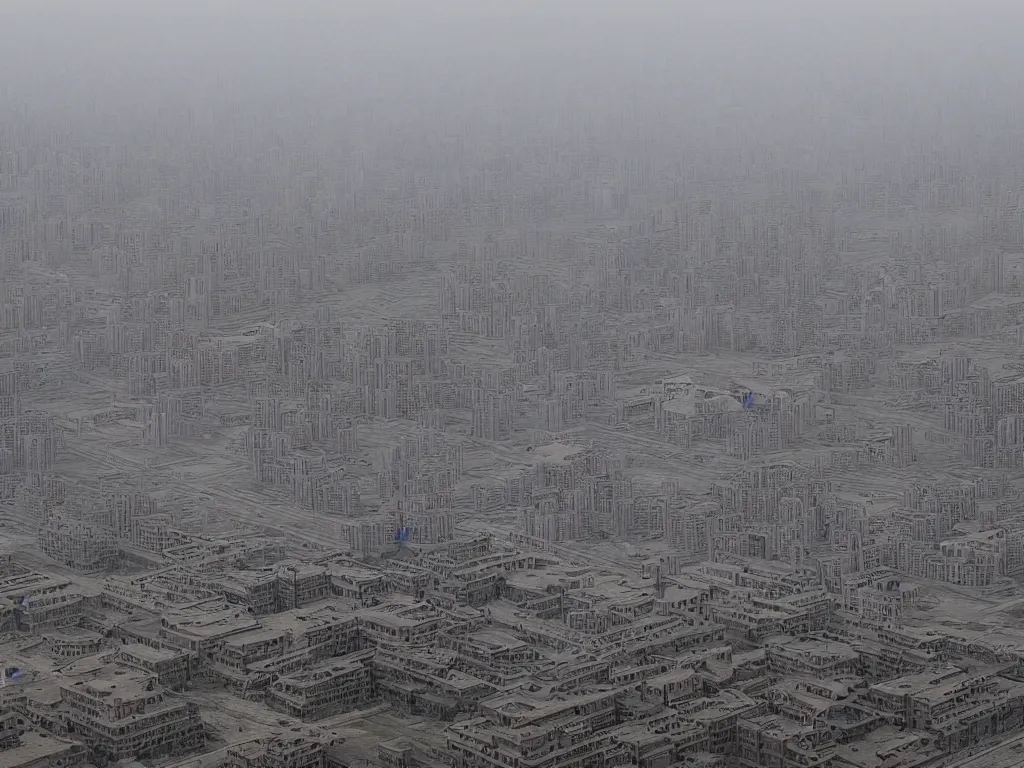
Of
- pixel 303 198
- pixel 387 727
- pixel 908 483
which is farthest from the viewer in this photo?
pixel 303 198

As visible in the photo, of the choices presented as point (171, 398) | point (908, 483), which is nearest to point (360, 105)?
point (171, 398)

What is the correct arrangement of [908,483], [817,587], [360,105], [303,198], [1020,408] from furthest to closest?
[360,105] < [303,198] < [1020,408] < [908,483] < [817,587]

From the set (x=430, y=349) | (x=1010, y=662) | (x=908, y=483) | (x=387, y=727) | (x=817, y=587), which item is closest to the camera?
(x=387, y=727)

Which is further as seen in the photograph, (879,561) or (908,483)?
(908,483)

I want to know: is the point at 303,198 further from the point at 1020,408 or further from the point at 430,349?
the point at 1020,408

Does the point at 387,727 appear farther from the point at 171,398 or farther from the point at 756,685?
the point at 171,398

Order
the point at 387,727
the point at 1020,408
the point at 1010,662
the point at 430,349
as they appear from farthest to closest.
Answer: the point at 430,349, the point at 1020,408, the point at 1010,662, the point at 387,727

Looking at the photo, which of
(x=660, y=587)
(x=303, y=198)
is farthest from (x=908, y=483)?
(x=303, y=198)

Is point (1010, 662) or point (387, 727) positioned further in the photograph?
point (1010, 662)

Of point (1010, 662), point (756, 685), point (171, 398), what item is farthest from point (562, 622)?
point (171, 398)
